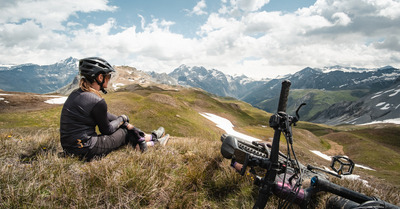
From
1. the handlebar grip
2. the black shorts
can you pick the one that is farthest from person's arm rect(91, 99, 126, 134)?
the handlebar grip

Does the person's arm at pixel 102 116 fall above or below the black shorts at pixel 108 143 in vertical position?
above

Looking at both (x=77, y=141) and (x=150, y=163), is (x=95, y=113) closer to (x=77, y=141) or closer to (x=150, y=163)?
(x=77, y=141)

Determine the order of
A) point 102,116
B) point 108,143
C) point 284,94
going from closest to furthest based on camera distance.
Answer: point 284,94, point 102,116, point 108,143

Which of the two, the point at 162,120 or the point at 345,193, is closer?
the point at 345,193

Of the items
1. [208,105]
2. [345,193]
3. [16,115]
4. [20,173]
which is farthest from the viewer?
[208,105]

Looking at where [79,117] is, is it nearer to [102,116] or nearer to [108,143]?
[102,116]

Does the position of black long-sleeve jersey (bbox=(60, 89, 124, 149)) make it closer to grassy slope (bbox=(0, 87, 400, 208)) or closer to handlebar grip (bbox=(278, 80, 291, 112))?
grassy slope (bbox=(0, 87, 400, 208))

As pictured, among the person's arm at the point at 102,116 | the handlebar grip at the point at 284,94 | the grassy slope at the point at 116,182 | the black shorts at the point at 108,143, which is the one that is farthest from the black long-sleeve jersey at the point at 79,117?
the handlebar grip at the point at 284,94

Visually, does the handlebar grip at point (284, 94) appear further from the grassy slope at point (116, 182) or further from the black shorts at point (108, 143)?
the black shorts at point (108, 143)

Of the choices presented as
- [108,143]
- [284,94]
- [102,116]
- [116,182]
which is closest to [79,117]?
[102,116]

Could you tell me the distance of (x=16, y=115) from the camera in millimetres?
21406

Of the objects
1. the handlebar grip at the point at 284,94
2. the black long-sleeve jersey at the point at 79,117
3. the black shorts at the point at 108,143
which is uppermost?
the handlebar grip at the point at 284,94

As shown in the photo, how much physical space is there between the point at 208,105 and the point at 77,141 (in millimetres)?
60311

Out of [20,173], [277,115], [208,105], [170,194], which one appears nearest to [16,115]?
[20,173]
